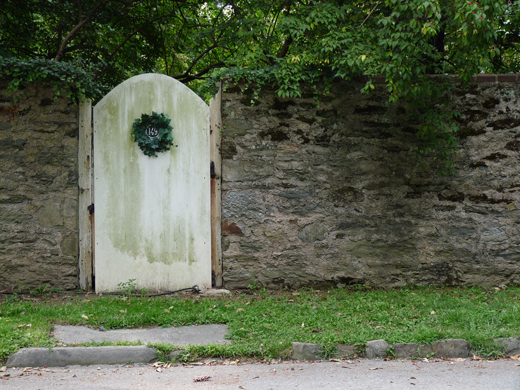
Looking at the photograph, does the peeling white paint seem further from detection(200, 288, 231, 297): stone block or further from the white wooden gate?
detection(200, 288, 231, 297): stone block

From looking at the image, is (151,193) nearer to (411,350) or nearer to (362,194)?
(362,194)

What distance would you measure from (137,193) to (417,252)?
11.4 feet

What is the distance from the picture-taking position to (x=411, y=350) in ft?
11.9

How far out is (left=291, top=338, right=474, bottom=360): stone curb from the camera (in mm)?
3605

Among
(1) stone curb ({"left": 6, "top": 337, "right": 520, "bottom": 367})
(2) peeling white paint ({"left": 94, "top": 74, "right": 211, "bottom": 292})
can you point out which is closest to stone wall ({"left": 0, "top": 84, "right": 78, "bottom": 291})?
(2) peeling white paint ({"left": 94, "top": 74, "right": 211, "bottom": 292})

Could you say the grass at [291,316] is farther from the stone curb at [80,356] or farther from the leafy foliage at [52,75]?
the leafy foliage at [52,75]

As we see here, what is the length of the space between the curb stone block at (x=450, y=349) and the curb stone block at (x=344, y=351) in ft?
2.18

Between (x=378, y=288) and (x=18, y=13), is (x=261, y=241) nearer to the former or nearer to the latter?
(x=378, y=288)

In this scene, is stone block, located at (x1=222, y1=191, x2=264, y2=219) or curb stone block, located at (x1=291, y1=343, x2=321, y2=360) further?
stone block, located at (x1=222, y1=191, x2=264, y2=219)

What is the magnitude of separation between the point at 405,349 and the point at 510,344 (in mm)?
881

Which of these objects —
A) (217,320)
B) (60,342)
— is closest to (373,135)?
(217,320)

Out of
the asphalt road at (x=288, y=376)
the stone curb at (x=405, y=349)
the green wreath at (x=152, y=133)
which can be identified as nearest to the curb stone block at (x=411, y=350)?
the stone curb at (x=405, y=349)

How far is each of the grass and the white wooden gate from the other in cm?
37

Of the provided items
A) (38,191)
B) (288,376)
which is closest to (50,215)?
(38,191)
